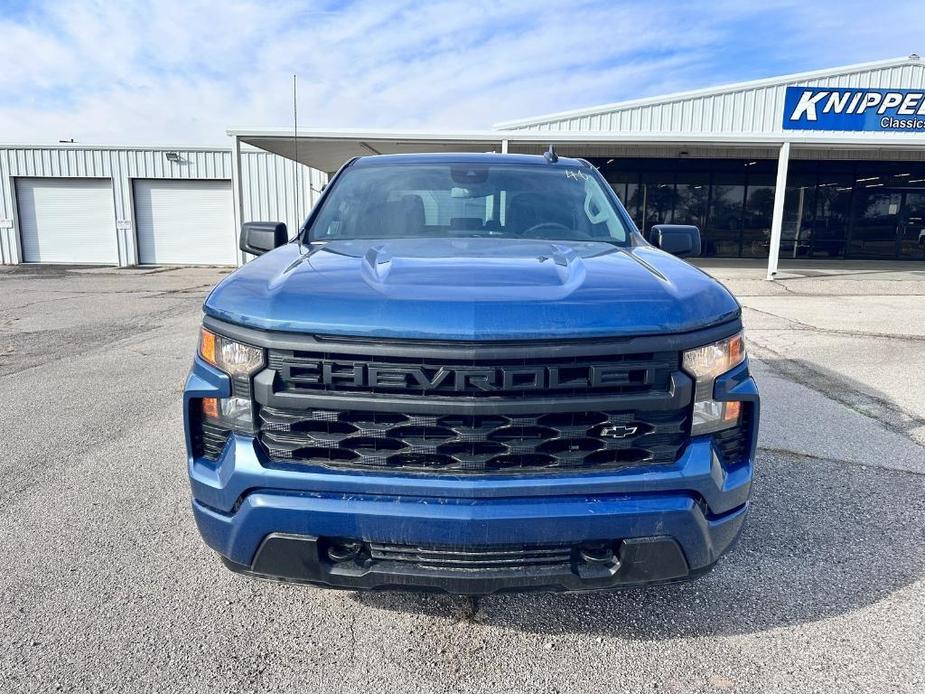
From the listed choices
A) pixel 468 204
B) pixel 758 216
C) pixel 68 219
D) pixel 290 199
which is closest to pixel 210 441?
pixel 468 204

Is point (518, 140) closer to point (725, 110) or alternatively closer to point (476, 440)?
point (725, 110)

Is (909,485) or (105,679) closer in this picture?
(105,679)

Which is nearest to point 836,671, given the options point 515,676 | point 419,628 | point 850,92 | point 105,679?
point 515,676

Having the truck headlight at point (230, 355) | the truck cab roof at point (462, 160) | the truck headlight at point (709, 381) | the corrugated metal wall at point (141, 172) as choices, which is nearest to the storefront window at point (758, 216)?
the corrugated metal wall at point (141, 172)

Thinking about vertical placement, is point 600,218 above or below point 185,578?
above

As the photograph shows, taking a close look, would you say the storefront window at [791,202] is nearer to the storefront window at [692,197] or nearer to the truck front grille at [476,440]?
the storefront window at [692,197]

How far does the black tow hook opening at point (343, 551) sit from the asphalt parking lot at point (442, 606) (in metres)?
A: 0.47

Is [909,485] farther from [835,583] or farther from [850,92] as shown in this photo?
[850,92]

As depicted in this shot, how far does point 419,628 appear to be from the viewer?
2330 millimetres

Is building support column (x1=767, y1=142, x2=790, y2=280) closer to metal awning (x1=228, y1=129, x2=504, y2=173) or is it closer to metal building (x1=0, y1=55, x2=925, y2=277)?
metal building (x1=0, y1=55, x2=925, y2=277)

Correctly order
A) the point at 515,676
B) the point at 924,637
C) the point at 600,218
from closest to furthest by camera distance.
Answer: the point at 515,676
the point at 924,637
the point at 600,218

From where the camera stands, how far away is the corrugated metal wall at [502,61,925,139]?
18375 millimetres

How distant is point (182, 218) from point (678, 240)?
2173 cm

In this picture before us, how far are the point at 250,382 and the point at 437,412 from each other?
1.97 feet
